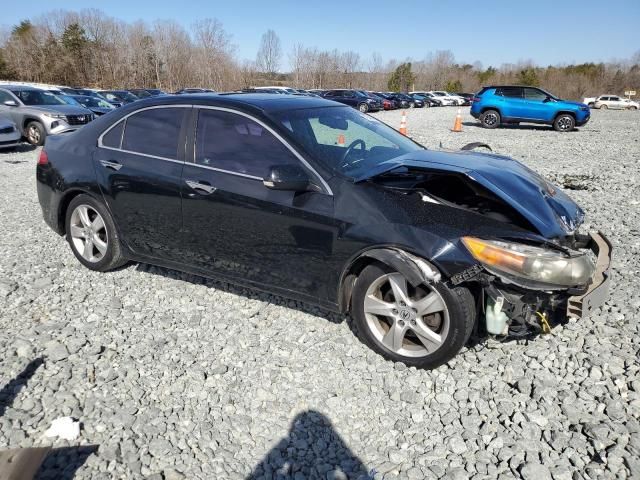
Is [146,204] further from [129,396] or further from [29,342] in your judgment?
[129,396]

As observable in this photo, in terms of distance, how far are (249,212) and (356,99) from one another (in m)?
29.2

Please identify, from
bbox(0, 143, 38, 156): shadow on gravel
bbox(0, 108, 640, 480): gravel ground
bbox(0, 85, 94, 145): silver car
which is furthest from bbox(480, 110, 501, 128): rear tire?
bbox(0, 108, 640, 480): gravel ground

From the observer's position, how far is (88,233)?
175 inches

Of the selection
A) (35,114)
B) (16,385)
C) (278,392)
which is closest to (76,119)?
(35,114)

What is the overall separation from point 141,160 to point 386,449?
291cm

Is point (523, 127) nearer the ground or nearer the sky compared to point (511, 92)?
nearer the ground

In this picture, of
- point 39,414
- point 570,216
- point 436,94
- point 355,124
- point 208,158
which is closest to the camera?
point 39,414

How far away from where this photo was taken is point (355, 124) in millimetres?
4195

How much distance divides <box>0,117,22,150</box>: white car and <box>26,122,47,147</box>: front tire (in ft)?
2.67

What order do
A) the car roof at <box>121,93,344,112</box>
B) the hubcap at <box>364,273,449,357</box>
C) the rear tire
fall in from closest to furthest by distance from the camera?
1. the hubcap at <box>364,273,449,357</box>
2. the car roof at <box>121,93,344,112</box>
3. the rear tire

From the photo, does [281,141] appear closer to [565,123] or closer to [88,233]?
[88,233]

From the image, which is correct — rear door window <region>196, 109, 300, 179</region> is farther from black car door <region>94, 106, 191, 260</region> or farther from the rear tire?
the rear tire

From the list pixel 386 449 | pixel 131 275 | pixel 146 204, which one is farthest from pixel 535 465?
pixel 131 275

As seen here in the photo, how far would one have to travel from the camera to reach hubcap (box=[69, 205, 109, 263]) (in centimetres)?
439
